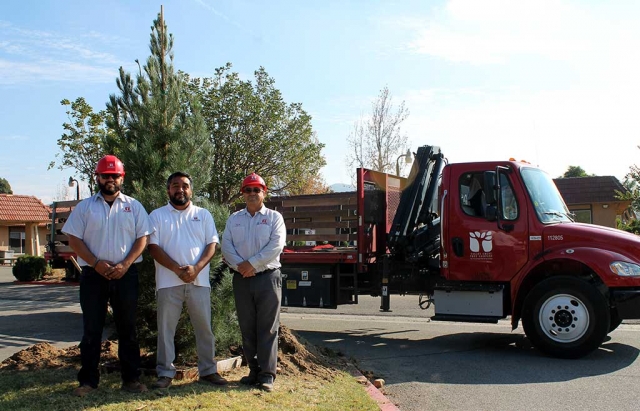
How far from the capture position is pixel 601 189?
3134 cm

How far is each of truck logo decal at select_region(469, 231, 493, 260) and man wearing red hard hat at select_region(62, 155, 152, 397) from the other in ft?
16.2

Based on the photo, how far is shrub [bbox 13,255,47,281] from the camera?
2169cm

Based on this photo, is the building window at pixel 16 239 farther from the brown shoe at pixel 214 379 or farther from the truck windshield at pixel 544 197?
the brown shoe at pixel 214 379

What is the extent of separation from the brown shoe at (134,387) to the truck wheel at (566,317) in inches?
198

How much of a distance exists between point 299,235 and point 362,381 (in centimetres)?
422

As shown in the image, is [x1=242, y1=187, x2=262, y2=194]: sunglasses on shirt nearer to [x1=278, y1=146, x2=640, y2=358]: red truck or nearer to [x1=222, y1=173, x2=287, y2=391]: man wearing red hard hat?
[x1=222, y1=173, x2=287, y2=391]: man wearing red hard hat

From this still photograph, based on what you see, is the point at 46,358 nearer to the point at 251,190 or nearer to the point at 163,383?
the point at 163,383

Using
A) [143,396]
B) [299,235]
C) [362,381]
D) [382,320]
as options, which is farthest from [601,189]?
[143,396]

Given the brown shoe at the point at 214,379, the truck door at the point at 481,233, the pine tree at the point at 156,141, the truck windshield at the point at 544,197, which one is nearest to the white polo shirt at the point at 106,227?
the pine tree at the point at 156,141

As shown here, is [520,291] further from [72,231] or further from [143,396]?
[72,231]

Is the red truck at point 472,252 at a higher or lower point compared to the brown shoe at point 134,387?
higher

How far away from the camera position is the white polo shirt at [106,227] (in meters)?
5.14

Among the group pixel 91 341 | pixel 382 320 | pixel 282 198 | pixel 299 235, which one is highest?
pixel 282 198

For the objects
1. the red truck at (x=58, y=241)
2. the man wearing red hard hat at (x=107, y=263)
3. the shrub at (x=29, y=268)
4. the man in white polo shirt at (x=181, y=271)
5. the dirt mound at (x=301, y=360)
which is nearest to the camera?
the man wearing red hard hat at (x=107, y=263)
